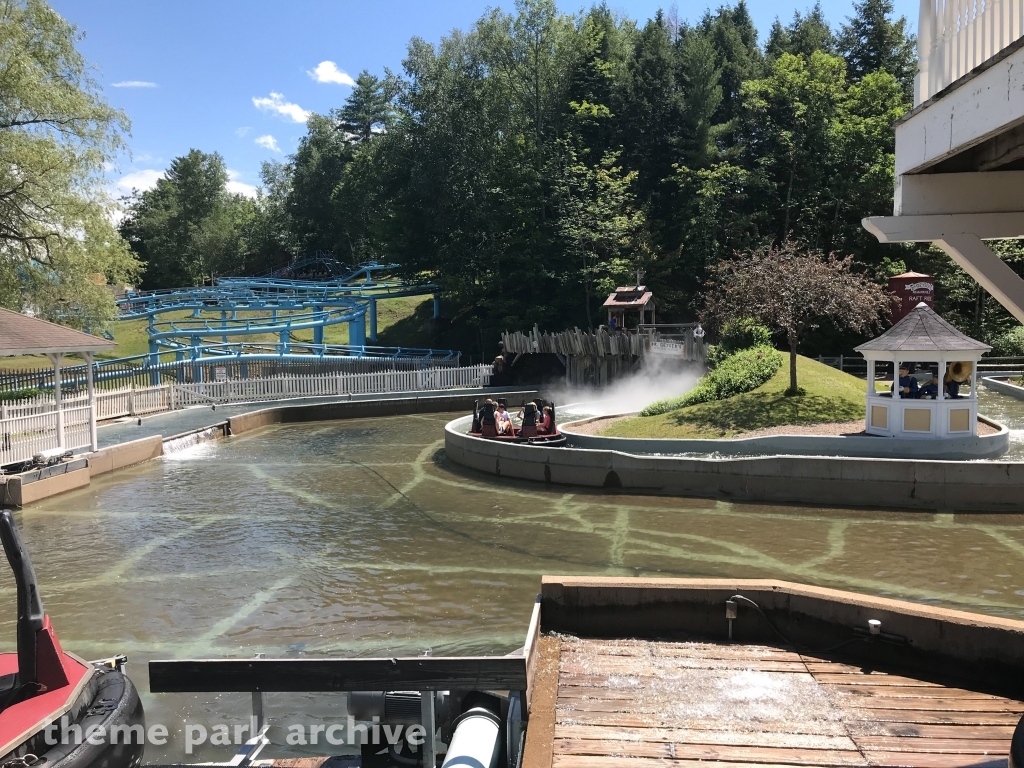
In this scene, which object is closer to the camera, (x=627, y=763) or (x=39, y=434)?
(x=627, y=763)

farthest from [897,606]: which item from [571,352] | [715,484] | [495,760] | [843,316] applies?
[571,352]

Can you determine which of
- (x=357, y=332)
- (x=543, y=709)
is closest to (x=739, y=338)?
(x=543, y=709)

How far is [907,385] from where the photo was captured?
60.4ft

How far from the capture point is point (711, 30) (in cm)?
6162

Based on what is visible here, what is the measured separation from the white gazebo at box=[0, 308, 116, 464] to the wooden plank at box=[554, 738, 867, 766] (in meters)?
16.7

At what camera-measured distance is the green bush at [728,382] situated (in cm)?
2322

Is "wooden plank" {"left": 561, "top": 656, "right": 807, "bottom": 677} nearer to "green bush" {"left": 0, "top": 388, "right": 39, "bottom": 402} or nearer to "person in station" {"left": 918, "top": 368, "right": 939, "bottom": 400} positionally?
"person in station" {"left": 918, "top": 368, "right": 939, "bottom": 400}

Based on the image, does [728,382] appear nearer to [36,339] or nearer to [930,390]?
[930,390]

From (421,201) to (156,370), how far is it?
22.8 m

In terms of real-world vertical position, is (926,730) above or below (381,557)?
above

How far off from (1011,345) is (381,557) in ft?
Answer: 114

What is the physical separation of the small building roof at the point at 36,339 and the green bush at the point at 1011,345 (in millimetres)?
36634

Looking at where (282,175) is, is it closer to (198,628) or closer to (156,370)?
(156,370)

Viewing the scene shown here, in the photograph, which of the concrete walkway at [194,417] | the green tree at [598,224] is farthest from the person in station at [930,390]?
the green tree at [598,224]
